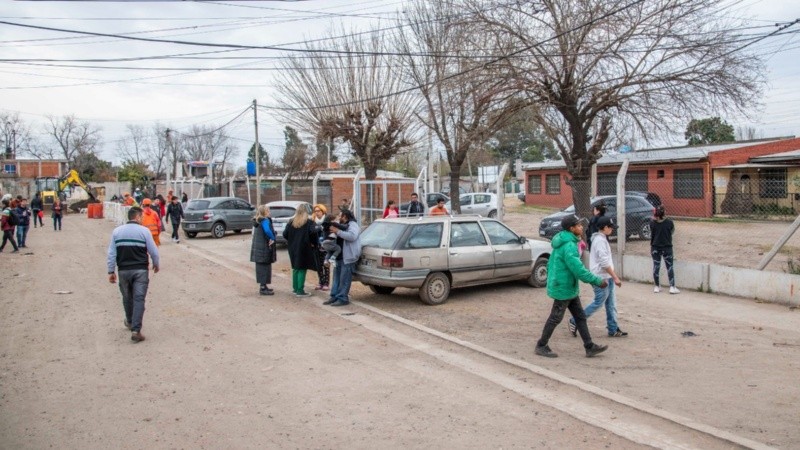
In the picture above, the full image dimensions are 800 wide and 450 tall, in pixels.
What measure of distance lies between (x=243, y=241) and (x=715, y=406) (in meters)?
18.9

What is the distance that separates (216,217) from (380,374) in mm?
18537

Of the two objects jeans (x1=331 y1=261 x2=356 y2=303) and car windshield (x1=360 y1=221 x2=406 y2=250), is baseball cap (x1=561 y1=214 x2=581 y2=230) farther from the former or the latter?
jeans (x1=331 y1=261 x2=356 y2=303)

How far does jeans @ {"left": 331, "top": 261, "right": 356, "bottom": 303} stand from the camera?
35.9ft

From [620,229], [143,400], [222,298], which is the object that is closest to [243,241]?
[222,298]

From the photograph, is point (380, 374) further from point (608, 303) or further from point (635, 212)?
point (635, 212)

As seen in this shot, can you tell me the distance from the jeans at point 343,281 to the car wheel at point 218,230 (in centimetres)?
1420

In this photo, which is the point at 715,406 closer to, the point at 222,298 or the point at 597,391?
the point at 597,391

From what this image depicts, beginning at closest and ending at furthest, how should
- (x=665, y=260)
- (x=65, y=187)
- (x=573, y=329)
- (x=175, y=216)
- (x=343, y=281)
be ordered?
(x=573, y=329)
(x=343, y=281)
(x=665, y=260)
(x=175, y=216)
(x=65, y=187)

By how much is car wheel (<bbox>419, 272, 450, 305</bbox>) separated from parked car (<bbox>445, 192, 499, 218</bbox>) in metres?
18.5

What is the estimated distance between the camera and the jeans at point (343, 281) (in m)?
10.9

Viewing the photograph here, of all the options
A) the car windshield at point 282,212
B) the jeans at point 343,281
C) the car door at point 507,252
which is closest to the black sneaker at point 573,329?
the car door at point 507,252

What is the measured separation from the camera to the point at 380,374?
6.92m

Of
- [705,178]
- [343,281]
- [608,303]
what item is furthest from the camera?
[705,178]

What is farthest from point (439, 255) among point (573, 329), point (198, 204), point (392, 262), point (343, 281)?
point (198, 204)
